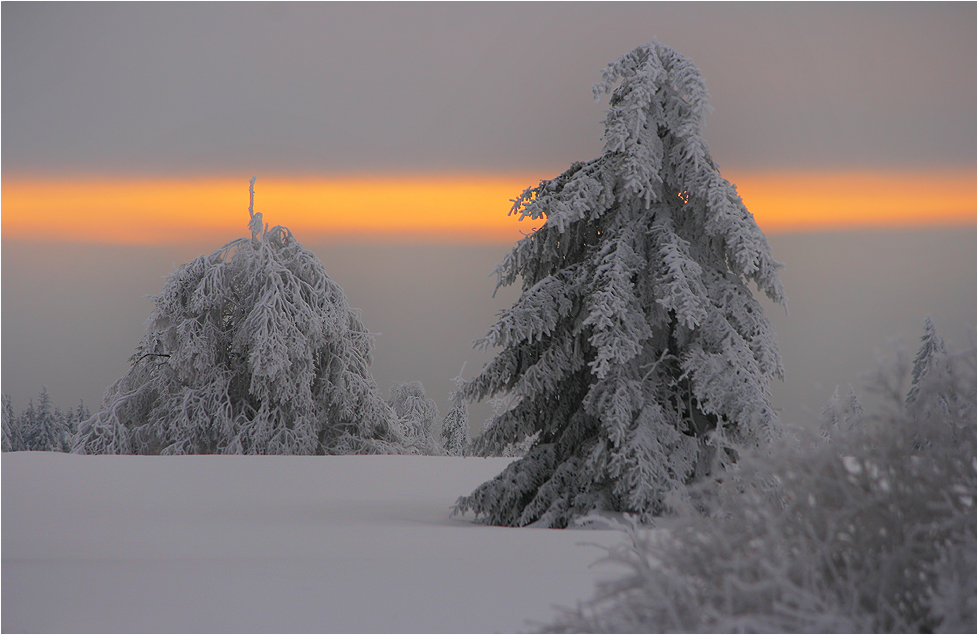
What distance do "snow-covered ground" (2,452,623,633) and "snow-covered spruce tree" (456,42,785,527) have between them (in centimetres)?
79

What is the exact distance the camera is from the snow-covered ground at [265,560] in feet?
14.4

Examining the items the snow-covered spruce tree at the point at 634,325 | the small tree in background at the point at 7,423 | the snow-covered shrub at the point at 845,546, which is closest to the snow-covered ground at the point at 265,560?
the snow-covered spruce tree at the point at 634,325

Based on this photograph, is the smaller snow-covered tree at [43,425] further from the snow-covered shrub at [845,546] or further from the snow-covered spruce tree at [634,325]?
the snow-covered shrub at [845,546]

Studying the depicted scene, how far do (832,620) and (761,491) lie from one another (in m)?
0.83

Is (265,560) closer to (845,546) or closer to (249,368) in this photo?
(845,546)

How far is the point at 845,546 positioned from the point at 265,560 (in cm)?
388

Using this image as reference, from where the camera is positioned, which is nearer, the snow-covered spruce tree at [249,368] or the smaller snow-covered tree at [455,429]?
the snow-covered spruce tree at [249,368]

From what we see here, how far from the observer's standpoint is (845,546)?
3.05 m

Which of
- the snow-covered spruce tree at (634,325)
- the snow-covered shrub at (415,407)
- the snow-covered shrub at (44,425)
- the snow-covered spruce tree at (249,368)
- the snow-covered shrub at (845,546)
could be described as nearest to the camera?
the snow-covered shrub at (845,546)

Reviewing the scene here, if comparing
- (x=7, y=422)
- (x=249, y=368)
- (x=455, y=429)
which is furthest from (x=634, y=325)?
(x=7, y=422)

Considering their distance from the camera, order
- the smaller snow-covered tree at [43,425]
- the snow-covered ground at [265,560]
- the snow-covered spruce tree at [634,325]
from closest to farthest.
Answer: the snow-covered ground at [265,560] < the snow-covered spruce tree at [634,325] < the smaller snow-covered tree at [43,425]

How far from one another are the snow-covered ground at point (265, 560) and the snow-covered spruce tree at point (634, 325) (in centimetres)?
79

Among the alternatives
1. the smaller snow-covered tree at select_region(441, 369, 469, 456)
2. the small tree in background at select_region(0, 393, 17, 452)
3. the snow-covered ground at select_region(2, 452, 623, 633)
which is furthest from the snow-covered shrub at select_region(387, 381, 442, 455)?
the snow-covered ground at select_region(2, 452, 623, 633)

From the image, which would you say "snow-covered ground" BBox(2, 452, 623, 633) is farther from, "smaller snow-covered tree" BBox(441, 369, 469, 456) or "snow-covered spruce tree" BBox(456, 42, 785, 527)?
"smaller snow-covered tree" BBox(441, 369, 469, 456)
